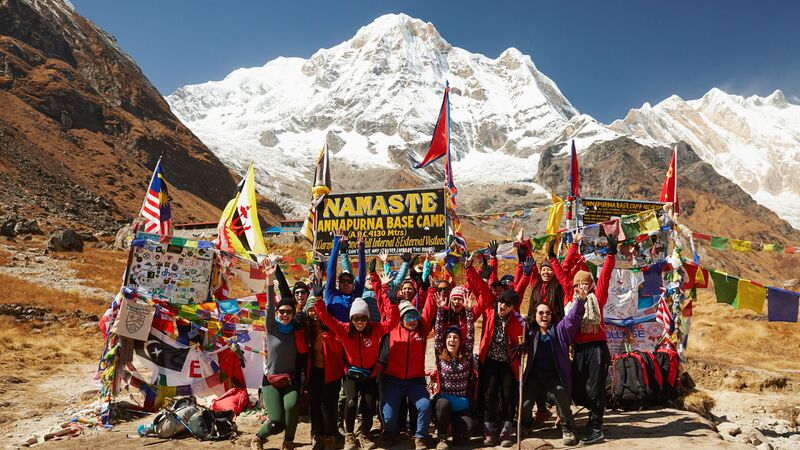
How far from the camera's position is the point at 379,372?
6.21 meters

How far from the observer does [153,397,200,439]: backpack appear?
6.38 meters

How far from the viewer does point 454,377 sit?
20.2 ft

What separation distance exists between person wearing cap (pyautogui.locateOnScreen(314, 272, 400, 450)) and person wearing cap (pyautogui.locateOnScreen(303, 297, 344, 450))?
145 mm

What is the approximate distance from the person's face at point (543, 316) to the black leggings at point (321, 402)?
2409 millimetres

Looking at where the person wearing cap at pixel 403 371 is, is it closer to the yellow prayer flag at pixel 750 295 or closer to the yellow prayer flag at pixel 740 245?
the yellow prayer flag at pixel 750 295

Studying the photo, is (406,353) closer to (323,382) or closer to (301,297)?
(323,382)

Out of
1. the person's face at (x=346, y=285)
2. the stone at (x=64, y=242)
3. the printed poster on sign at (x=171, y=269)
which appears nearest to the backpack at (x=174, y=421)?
the printed poster on sign at (x=171, y=269)

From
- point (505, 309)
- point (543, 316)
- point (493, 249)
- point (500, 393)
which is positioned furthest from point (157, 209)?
point (543, 316)

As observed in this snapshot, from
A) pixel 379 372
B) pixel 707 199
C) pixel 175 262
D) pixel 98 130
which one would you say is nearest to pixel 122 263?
pixel 175 262

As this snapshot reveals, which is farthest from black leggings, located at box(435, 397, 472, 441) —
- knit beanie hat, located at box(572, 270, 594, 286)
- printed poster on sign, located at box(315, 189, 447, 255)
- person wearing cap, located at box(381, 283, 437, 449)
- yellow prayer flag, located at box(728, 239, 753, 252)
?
yellow prayer flag, located at box(728, 239, 753, 252)

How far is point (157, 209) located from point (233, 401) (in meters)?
4.56

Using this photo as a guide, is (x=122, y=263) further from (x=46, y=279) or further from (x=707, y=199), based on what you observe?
(x=707, y=199)

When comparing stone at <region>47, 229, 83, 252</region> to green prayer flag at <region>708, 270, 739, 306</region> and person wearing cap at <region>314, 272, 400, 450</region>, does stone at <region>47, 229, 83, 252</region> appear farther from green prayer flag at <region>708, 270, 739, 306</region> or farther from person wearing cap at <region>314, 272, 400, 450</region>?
green prayer flag at <region>708, 270, 739, 306</region>

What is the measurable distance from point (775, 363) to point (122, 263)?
1044 inches
